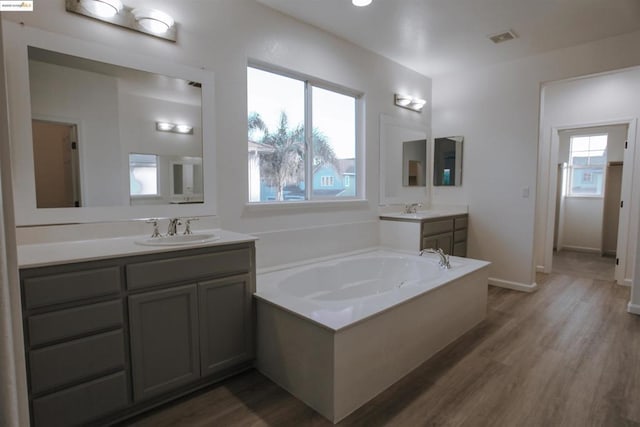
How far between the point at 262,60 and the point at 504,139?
9.35 feet

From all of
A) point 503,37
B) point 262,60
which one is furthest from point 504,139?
point 262,60

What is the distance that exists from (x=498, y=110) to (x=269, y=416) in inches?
152

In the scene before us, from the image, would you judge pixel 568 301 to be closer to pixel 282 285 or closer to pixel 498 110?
pixel 498 110

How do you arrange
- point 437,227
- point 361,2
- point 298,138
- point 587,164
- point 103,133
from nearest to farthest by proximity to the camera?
point 103,133
point 361,2
point 298,138
point 437,227
point 587,164

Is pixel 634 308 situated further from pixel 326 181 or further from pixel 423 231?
pixel 326 181

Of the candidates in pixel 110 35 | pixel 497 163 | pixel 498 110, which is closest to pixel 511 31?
pixel 498 110

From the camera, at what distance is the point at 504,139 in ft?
12.7

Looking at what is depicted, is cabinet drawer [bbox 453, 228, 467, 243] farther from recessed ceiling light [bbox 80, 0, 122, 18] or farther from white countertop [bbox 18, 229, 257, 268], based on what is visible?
recessed ceiling light [bbox 80, 0, 122, 18]

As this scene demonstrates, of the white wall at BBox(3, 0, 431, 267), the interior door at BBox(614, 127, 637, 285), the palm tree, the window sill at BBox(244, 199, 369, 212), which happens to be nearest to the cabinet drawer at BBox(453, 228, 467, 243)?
the white wall at BBox(3, 0, 431, 267)

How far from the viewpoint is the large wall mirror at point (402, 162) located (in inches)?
149

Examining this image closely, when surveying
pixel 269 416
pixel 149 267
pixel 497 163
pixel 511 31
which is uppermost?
pixel 511 31

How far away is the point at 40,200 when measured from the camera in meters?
1.81

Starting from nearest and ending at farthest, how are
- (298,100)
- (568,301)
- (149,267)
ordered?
(149,267) < (298,100) < (568,301)

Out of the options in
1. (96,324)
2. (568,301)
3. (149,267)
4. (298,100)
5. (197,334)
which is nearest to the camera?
(96,324)
